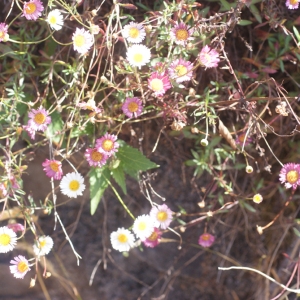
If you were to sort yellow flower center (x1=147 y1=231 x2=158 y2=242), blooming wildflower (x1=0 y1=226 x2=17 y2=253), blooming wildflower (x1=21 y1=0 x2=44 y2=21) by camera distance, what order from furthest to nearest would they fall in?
1. yellow flower center (x1=147 y1=231 x2=158 y2=242)
2. blooming wildflower (x1=0 y1=226 x2=17 y2=253)
3. blooming wildflower (x1=21 y1=0 x2=44 y2=21)

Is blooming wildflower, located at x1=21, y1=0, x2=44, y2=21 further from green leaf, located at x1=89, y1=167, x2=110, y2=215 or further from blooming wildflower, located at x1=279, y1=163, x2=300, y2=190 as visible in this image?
blooming wildflower, located at x1=279, y1=163, x2=300, y2=190

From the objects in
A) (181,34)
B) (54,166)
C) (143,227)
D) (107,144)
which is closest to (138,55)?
(181,34)

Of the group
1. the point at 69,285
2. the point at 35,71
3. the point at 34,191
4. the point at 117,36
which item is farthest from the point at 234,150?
the point at 69,285

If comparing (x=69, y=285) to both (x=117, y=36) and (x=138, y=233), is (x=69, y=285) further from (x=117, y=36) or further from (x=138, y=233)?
(x=117, y=36)

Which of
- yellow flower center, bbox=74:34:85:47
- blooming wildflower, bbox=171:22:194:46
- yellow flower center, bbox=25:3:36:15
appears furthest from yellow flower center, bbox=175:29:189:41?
yellow flower center, bbox=25:3:36:15

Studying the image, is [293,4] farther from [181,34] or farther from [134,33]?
[134,33]

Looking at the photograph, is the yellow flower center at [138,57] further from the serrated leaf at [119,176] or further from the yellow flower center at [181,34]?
the serrated leaf at [119,176]

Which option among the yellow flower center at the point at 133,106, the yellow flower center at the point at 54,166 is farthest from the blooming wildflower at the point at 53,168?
the yellow flower center at the point at 133,106
